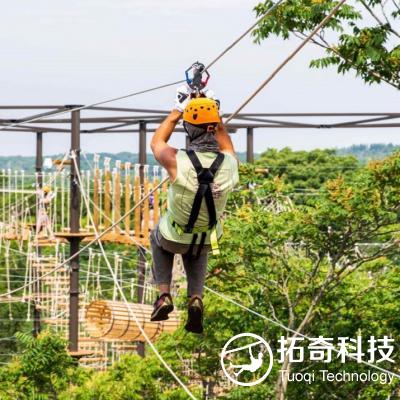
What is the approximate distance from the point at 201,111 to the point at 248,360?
1136cm

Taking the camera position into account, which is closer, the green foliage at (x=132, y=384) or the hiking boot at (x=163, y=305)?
the hiking boot at (x=163, y=305)

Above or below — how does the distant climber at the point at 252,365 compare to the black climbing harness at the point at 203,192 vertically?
below

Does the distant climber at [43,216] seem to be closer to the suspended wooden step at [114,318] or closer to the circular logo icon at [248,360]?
the suspended wooden step at [114,318]

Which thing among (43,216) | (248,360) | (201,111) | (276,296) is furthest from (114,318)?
(201,111)

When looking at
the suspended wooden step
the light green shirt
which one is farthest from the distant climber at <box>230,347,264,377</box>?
the light green shirt

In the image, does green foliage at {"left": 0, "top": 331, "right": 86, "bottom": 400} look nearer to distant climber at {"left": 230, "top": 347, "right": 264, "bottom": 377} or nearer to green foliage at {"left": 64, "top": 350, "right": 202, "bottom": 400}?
green foliage at {"left": 64, "top": 350, "right": 202, "bottom": 400}

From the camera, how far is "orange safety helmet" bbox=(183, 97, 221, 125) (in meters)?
8.67

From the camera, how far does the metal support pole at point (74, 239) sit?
22672mm

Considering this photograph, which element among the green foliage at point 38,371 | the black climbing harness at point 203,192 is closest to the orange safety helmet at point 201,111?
the black climbing harness at point 203,192

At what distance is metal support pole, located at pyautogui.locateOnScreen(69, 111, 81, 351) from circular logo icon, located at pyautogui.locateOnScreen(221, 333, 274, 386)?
133 inches

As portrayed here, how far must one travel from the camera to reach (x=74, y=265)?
2278 centimetres

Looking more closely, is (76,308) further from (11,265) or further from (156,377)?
(11,265)

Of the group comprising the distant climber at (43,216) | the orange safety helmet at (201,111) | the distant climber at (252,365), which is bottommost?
the distant climber at (252,365)

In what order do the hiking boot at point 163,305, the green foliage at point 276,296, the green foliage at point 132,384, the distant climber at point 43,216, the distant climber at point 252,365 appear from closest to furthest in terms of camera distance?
the hiking boot at point 163,305 → the green foliage at point 276,296 → the distant climber at point 252,365 → the green foliage at point 132,384 → the distant climber at point 43,216
